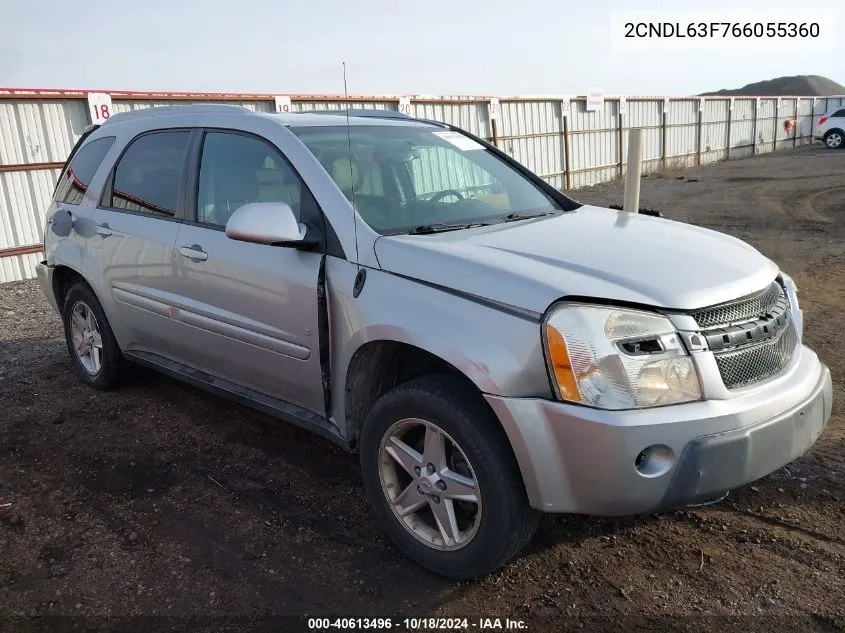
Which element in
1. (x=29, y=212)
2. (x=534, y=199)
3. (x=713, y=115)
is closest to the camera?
(x=534, y=199)

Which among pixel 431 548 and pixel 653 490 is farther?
pixel 431 548

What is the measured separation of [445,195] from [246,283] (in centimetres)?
108

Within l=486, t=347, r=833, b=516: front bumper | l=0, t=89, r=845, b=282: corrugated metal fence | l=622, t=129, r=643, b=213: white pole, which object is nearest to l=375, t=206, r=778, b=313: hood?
l=486, t=347, r=833, b=516: front bumper

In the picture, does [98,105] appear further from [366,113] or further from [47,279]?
[366,113]

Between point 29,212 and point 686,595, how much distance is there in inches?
414

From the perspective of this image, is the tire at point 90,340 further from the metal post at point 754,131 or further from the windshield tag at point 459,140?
the metal post at point 754,131

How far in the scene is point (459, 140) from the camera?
4133 mm

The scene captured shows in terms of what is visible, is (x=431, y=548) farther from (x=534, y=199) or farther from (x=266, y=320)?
(x=534, y=199)

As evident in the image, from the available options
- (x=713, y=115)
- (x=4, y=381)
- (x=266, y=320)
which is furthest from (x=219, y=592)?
(x=713, y=115)

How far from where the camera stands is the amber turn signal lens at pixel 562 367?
2.33 meters

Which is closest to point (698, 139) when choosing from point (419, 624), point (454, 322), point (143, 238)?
point (143, 238)

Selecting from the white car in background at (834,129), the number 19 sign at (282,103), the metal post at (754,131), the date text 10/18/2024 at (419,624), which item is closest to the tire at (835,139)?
the white car in background at (834,129)

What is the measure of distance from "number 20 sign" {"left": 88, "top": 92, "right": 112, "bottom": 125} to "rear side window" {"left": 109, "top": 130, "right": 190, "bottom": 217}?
6.97 m

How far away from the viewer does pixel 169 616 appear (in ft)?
8.73
